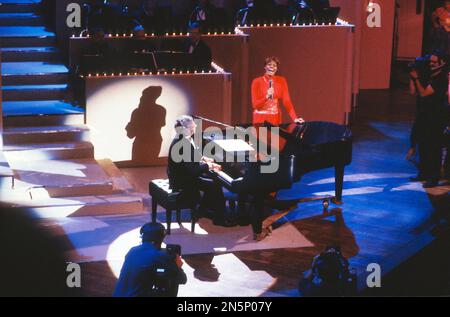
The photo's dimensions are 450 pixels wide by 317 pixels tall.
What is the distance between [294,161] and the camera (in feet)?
28.8

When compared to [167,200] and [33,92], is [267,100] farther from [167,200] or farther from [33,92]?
[33,92]

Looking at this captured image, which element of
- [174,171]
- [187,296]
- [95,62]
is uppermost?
[95,62]

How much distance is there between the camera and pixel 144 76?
37.4 ft

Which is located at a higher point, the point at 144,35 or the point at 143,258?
the point at 144,35

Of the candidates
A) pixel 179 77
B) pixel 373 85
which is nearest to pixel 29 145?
pixel 179 77

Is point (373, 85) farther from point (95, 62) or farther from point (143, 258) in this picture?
point (143, 258)

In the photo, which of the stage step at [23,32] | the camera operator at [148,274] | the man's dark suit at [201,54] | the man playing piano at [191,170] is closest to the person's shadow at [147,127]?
the man's dark suit at [201,54]

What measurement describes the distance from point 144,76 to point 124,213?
2.35 m

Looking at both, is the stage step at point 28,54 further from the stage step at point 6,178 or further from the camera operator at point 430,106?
the camera operator at point 430,106

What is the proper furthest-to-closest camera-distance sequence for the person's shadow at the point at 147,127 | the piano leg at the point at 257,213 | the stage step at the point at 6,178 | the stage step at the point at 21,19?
the stage step at the point at 21,19, the person's shadow at the point at 147,127, the stage step at the point at 6,178, the piano leg at the point at 257,213

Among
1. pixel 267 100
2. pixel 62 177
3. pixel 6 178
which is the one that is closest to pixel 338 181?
pixel 267 100

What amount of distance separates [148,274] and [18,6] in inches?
343

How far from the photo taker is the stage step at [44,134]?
10859 millimetres

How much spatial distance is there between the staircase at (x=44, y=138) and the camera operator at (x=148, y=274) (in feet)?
12.7
